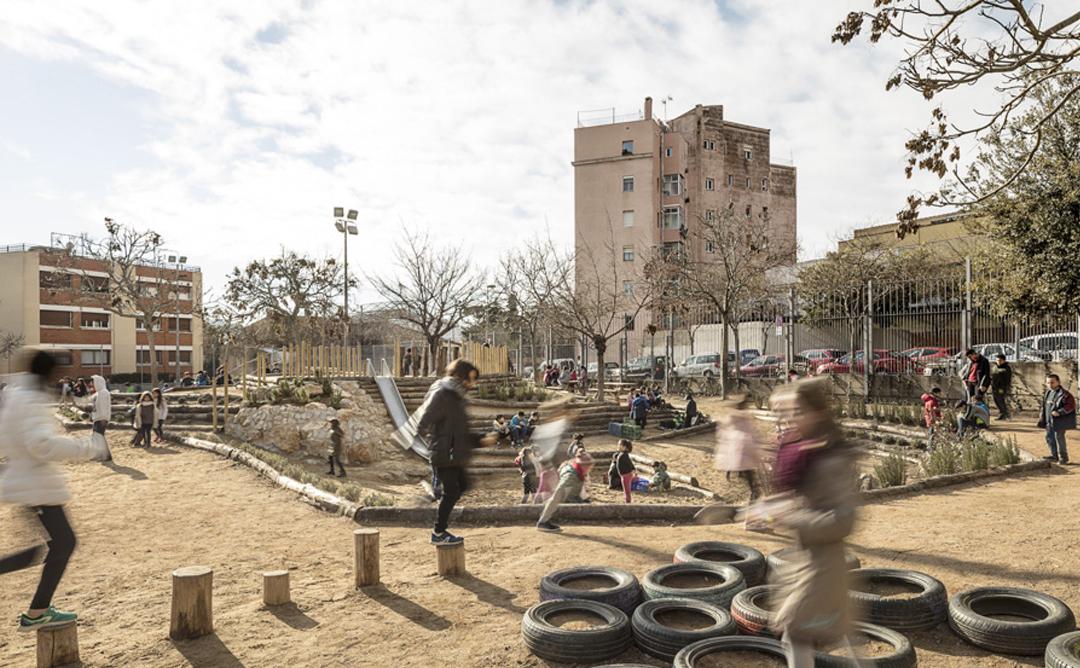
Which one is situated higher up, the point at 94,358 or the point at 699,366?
the point at 94,358

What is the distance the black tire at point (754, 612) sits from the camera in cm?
513

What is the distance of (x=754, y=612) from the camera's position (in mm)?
5215

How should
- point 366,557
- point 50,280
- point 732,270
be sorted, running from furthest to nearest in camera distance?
point 50,280 < point 732,270 < point 366,557

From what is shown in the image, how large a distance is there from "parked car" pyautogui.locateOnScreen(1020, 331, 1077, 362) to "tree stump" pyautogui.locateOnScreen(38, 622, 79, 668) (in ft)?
74.5

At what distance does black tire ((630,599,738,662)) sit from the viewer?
5.02 m

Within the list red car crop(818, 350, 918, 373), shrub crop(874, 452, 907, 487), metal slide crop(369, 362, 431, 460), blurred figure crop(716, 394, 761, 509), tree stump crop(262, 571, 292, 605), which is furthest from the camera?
red car crop(818, 350, 918, 373)

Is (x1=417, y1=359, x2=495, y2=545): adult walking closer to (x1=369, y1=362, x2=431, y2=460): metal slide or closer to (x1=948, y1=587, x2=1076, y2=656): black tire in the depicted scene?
(x1=948, y1=587, x2=1076, y2=656): black tire

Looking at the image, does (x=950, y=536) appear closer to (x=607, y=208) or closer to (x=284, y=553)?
(x=284, y=553)

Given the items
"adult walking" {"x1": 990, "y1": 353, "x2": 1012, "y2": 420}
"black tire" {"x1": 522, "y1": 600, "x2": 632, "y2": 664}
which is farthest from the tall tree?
"black tire" {"x1": 522, "y1": 600, "x2": 632, "y2": 664}

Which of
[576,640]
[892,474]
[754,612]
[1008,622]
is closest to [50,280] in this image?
[892,474]

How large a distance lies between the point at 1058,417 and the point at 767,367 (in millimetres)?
18035

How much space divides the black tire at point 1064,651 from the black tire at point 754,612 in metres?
1.66

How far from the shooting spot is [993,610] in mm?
5527

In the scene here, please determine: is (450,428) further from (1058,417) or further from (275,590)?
(1058,417)
